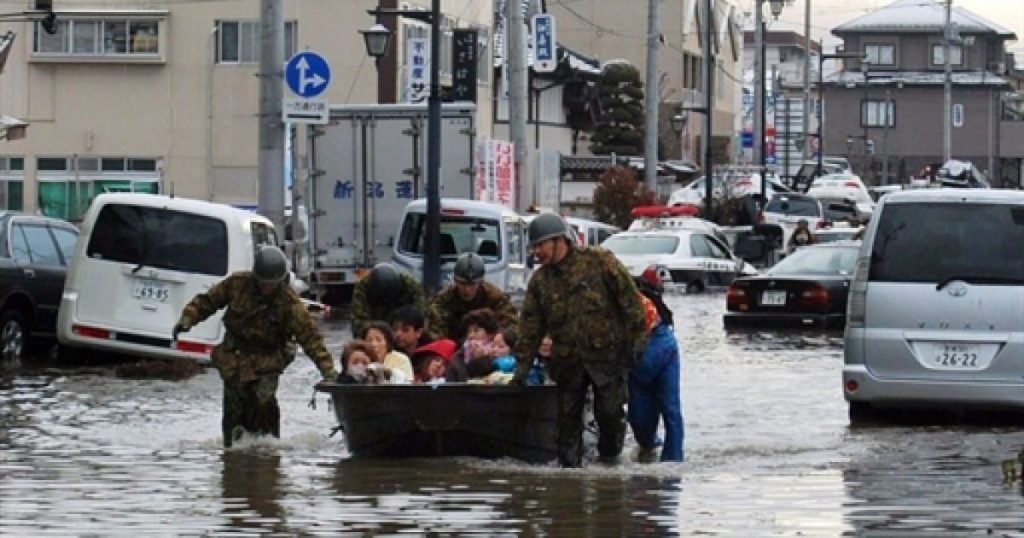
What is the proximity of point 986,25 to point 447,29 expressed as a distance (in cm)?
6314

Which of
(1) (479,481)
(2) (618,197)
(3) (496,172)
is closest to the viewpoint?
(1) (479,481)

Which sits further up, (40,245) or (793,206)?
(793,206)

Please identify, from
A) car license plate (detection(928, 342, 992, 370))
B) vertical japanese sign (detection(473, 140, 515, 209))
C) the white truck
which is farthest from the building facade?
car license plate (detection(928, 342, 992, 370))

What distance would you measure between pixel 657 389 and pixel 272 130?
17.2 metres

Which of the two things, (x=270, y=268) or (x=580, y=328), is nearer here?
(x=580, y=328)

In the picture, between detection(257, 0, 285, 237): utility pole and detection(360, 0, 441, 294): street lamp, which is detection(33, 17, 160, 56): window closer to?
detection(360, 0, 441, 294): street lamp

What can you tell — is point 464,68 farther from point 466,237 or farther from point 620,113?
point 620,113

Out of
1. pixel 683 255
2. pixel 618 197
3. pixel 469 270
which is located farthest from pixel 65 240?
pixel 618 197

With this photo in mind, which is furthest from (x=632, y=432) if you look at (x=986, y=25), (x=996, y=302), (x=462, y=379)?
(x=986, y=25)

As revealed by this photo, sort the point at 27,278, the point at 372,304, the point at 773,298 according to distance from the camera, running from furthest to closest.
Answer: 1. the point at 773,298
2. the point at 27,278
3. the point at 372,304

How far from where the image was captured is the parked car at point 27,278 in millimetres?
23969

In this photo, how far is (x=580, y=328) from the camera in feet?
47.3

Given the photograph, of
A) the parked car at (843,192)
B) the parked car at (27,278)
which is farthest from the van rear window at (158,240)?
the parked car at (843,192)

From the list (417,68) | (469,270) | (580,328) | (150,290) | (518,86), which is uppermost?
(417,68)
